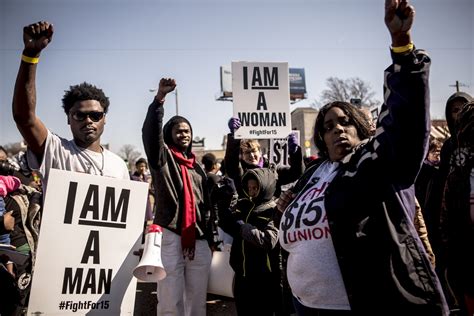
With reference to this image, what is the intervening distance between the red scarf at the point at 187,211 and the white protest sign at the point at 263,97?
1.54m

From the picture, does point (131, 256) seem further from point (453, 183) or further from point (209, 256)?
point (453, 183)

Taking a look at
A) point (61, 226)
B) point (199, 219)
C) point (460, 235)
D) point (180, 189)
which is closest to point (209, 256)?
point (199, 219)

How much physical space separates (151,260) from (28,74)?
123 centimetres

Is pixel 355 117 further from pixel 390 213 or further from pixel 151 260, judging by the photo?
pixel 151 260

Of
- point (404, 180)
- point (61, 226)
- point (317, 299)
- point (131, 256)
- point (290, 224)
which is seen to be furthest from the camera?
point (131, 256)

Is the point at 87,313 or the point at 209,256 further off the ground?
the point at 209,256

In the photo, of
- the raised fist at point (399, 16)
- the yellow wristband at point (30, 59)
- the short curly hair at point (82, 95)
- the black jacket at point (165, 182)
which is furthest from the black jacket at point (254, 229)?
the raised fist at point (399, 16)

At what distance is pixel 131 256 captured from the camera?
2.52 meters

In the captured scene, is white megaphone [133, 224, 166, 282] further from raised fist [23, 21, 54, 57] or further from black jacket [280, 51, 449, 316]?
raised fist [23, 21, 54, 57]

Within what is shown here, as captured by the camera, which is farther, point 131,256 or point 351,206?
point 131,256

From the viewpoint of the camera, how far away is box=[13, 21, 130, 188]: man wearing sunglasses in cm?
217

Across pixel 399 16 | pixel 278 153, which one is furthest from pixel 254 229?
pixel 399 16

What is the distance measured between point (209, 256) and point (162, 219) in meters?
0.55

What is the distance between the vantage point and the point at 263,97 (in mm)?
5379
